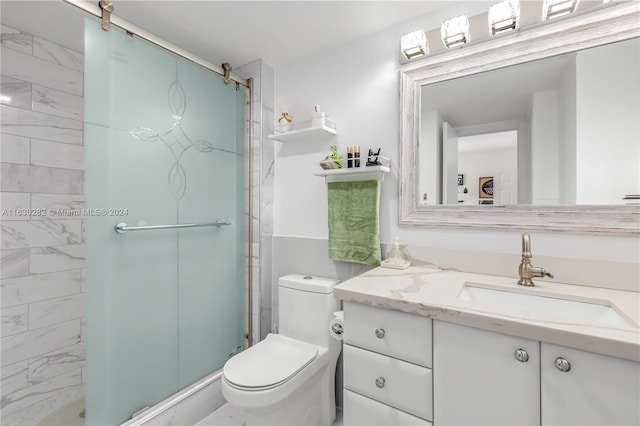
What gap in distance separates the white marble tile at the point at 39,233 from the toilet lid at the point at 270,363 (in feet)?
4.41

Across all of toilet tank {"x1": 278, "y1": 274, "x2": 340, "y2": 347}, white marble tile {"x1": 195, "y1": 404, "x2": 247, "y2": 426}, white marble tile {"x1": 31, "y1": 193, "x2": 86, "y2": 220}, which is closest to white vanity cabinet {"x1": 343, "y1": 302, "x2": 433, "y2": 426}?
toilet tank {"x1": 278, "y1": 274, "x2": 340, "y2": 347}

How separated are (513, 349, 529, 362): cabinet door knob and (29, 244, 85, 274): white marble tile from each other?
7.68 ft

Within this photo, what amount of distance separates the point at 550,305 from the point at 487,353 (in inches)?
16.9

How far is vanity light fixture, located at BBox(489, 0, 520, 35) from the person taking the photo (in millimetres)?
1309

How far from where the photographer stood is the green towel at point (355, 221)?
1646mm

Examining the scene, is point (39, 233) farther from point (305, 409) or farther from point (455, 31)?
point (455, 31)

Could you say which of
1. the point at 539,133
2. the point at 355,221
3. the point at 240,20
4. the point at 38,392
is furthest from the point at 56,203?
the point at 539,133

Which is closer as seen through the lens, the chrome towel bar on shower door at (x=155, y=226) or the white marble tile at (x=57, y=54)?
the chrome towel bar on shower door at (x=155, y=226)

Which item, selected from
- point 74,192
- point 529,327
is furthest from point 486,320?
point 74,192

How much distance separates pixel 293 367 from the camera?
4.63 ft

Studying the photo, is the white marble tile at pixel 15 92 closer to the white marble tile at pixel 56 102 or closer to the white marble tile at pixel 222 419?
the white marble tile at pixel 56 102

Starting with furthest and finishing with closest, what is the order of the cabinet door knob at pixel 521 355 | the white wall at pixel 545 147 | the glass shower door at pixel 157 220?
the glass shower door at pixel 157 220
the white wall at pixel 545 147
the cabinet door knob at pixel 521 355

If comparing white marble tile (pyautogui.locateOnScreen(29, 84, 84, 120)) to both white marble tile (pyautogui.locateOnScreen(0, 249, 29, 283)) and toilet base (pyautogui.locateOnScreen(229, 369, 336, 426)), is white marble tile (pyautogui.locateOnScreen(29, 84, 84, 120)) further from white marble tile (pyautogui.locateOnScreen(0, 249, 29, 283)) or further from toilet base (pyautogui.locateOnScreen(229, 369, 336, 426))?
toilet base (pyautogui.locateOnScreen(229, 369, 336, 426))

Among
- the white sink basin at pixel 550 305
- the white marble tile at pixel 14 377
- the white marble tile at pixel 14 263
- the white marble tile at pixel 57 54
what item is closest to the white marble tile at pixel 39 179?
the white marble tile at pixel 14 263
